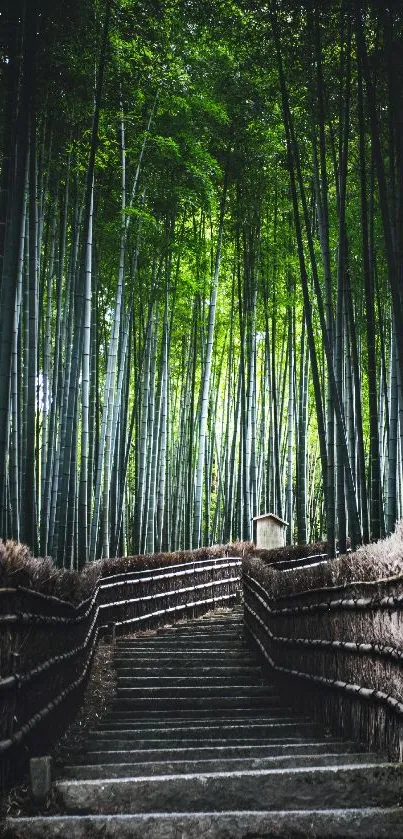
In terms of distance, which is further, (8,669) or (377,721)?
(377,721)

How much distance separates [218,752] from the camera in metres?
2.63

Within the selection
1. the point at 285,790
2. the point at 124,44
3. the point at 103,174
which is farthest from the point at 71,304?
the point at 285,790

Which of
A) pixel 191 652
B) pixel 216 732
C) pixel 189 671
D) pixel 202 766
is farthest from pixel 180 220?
pixel 202 766

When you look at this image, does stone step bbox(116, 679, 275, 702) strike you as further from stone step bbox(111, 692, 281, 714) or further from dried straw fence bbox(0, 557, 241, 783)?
dried straw fence bbox(0, 557, 241, 783)

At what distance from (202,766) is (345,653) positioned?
0.81 meters

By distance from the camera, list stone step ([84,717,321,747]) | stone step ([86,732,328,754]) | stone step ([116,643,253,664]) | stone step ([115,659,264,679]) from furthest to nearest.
→ stone step ([116,643,253,664]) < stone step ([115,659,264,679]) < stone step ([84,717,321,747]) < stone step ([86,732,328,754])

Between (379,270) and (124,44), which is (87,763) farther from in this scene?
(379,270)

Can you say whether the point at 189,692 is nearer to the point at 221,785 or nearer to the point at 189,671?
the point at 189,671

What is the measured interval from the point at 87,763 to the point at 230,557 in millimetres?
6503

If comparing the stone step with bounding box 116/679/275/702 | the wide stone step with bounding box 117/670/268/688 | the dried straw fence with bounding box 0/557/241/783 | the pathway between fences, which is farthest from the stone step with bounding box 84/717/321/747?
the wide stone step with bounding box 117/670/268/688

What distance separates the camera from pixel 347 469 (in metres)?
4.66

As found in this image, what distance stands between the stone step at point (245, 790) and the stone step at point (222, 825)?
0.52ft

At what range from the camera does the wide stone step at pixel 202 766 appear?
7.84 ft

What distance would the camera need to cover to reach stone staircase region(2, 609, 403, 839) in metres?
1.97
